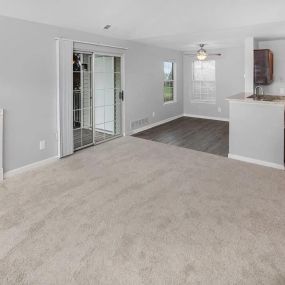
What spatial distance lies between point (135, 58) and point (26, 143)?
3333mm

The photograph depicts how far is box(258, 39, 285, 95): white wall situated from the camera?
229 inches

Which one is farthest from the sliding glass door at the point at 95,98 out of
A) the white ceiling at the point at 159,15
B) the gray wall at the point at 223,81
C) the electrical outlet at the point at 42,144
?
the gray wall at the point at 223,81

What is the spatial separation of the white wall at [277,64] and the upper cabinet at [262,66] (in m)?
0.42

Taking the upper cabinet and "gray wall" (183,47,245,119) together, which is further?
"gray wall" (183,47,245,119)

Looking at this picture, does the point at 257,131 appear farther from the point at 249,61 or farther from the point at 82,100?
the point at 82,100

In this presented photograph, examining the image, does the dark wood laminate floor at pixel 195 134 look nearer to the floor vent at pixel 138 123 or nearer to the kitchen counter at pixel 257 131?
the floor vent at pixel 138 123

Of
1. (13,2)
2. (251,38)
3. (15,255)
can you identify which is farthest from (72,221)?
(251,38)

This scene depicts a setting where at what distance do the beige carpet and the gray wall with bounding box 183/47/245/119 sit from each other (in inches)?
160

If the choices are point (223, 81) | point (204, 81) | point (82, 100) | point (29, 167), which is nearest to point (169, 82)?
point (204, 81)

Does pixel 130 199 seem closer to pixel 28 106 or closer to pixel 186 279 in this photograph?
pixel 186 279

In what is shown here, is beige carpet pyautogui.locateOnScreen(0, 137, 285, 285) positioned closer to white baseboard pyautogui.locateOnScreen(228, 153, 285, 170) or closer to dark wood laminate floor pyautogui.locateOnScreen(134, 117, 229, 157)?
white baseboard pyautogui.locateOnScreen(228, 153, 285, 170)

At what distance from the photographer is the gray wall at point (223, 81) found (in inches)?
294

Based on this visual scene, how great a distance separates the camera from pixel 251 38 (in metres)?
5.45

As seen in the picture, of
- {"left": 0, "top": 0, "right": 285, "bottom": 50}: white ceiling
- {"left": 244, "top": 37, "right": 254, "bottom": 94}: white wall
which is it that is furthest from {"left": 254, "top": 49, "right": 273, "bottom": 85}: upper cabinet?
{"left": 0, "top": 0, "right": 285, "bottom": 50}: white ceiling
